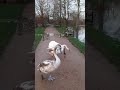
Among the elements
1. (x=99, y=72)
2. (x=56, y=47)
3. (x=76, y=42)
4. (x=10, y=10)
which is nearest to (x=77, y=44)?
(x=76, y=42)

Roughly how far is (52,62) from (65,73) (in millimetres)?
160

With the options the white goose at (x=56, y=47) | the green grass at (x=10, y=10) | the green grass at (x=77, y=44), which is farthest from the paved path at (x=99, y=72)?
the green grass at (x=10, y=10)

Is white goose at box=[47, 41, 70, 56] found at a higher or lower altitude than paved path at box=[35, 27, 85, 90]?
higher

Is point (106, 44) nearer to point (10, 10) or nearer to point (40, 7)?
point (40, 7)

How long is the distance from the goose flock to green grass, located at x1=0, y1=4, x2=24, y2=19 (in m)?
0.40

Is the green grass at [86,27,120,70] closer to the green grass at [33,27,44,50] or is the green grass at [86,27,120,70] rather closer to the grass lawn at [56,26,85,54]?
the grass lawn at [56,26,85,54]

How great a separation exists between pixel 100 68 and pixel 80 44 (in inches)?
11.0

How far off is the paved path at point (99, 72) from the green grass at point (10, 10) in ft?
2.23

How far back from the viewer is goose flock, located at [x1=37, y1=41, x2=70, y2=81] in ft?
12.5

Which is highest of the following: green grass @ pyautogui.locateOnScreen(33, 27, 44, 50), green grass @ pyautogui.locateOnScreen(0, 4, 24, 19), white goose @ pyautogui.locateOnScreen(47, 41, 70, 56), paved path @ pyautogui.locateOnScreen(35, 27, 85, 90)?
green grass @ pyautogui.locateOnScreen(0, 4, 24, 19)

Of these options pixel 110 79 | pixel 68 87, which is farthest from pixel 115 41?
pixel 68 87

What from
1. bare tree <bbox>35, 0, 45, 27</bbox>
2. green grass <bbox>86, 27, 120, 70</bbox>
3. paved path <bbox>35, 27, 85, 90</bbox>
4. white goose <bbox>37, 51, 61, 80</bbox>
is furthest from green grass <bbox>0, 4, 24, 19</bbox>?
green grass <bbox>86, 27, 120, 70</bbox>

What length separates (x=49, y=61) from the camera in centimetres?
382

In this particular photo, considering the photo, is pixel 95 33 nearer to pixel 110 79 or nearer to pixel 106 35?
pixel 106 35
